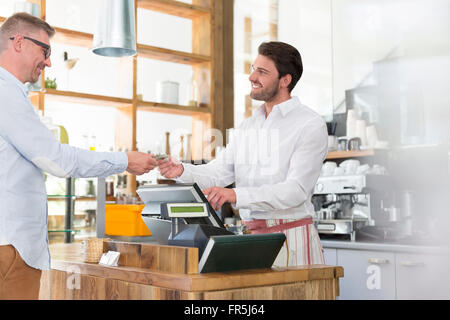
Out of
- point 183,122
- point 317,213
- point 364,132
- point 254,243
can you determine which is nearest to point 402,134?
point 364,132

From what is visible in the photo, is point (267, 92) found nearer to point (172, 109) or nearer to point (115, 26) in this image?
point (115, 26)

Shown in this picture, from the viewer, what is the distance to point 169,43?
5.22 meters

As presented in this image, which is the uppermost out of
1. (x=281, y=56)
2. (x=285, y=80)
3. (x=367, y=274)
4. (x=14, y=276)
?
(x=281, y=56)

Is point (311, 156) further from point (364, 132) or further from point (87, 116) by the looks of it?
point (87, 116)

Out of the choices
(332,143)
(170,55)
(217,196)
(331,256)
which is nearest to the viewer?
(217,196)

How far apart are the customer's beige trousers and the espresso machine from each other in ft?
8.32

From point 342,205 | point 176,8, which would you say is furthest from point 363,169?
point 176,8

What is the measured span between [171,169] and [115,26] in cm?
95

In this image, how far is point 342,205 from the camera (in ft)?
13.9

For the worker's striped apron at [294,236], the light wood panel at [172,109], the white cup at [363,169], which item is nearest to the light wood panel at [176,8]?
the light wood panel at [172,109]

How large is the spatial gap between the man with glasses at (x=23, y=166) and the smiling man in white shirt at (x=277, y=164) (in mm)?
569

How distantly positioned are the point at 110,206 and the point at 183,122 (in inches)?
90.6

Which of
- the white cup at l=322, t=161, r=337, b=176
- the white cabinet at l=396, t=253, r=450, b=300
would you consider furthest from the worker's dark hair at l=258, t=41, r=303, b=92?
the white cup at l=322, t=161, r=337, b=176

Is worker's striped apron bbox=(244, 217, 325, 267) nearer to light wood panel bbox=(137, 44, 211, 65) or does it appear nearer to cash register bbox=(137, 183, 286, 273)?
cash register bbox=(137, 183, 286, 273)
